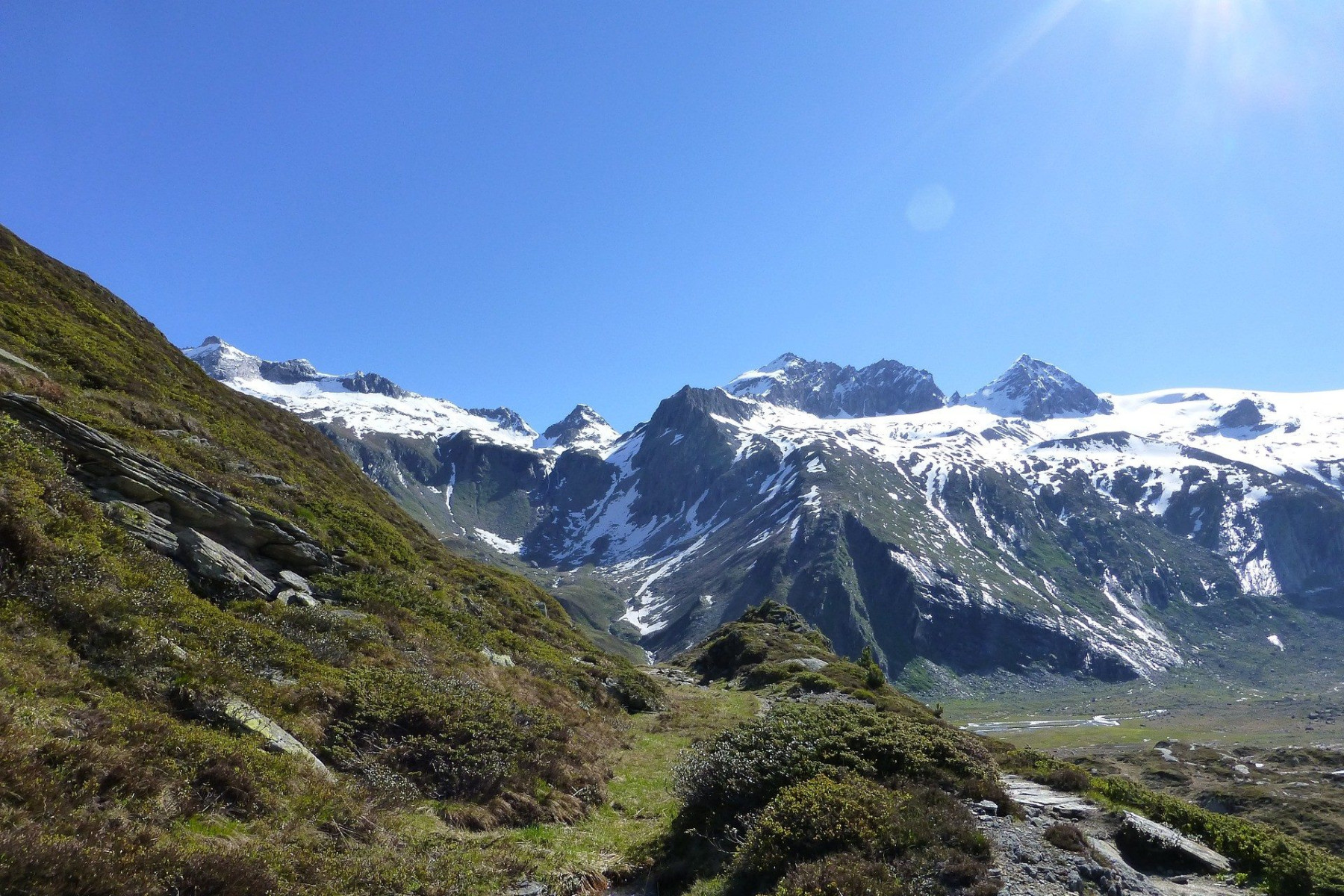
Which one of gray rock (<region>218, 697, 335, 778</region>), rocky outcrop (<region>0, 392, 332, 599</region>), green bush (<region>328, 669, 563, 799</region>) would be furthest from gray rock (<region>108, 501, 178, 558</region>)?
gray rock (<region>218, 697, 335, 778</region>)

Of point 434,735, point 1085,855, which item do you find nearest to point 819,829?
point 1085,855

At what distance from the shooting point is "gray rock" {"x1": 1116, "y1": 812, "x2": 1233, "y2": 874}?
41.4ft

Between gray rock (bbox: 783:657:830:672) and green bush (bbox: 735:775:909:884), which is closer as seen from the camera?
green bush (bbox: 735:775:909:884)

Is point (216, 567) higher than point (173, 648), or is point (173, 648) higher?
point (216, 567)

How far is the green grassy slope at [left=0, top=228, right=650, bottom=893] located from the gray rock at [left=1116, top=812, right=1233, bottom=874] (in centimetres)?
1241

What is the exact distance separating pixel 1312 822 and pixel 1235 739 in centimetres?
15871

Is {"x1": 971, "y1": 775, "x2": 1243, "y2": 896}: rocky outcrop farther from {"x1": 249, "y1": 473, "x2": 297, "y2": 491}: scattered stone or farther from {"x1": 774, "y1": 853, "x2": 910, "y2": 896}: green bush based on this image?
{"x1": 249, "y1": 473, "x2": 297, "y2": 491}: scattered stone

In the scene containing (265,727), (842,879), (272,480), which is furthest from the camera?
(272,480)

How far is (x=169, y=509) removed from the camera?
18953mm

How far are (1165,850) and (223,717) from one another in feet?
62.7

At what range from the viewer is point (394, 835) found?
36.3 ft

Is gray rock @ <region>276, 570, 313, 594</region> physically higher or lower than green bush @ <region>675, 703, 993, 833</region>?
higher

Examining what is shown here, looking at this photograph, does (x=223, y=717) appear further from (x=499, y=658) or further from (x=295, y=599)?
(x=499, y=658)

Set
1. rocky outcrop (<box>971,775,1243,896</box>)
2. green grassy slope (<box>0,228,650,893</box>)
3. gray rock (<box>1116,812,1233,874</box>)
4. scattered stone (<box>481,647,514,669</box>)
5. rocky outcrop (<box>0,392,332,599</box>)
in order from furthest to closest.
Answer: scattered stone (<box>481,647,514,669</box>) < rocky outcrop (<box>0,392,332,599</box>) < gray rock (<box>1116,812,1233,874</box>) < rocky outcrop (<box>971,775,1243,896</box>) < green grassy slope (<box>0,228,650,893</box>)
